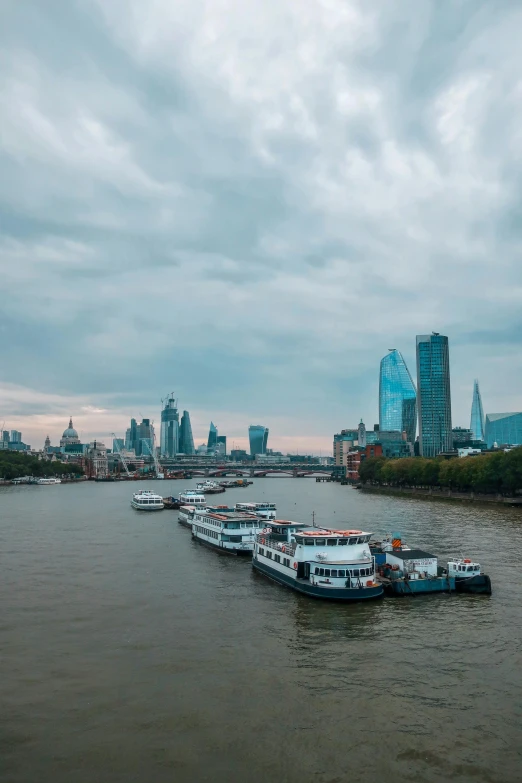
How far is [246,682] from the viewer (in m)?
29.8

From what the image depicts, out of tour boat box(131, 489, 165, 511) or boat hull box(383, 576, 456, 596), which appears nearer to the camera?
boat hull box(383, 576, 456, 596)

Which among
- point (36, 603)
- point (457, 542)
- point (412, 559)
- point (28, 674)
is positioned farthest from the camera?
point (457, 542)

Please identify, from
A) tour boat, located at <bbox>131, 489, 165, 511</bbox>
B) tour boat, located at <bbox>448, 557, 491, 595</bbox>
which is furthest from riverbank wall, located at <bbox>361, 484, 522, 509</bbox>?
tour boat, located at <bbox>448, 557, 491, 595</bbox>

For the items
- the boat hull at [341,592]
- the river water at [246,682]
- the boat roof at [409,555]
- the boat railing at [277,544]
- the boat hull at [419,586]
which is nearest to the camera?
the river water at [246,682]

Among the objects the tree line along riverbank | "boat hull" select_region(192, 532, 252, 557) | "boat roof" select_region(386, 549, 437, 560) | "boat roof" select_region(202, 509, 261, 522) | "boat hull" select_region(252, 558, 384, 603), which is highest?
the tree line along riverbank

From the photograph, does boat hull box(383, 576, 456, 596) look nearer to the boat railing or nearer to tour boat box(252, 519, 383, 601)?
tour boat box(252, 519, 383, 601)

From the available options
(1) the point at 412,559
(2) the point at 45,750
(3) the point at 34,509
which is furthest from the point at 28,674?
(3) the point at 34,509

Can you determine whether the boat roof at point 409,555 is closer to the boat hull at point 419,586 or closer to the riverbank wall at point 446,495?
the boat hull at point 419,586

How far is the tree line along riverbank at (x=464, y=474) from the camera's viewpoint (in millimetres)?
121938

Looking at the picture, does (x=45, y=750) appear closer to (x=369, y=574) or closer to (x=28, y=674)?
(x=28, y=674)

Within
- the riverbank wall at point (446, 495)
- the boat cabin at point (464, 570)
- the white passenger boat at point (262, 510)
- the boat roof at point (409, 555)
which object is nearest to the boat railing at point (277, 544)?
the boat roof at point (409, 555)

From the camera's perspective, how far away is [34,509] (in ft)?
395

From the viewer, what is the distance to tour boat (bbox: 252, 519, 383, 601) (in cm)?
4497

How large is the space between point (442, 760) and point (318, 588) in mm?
22981
